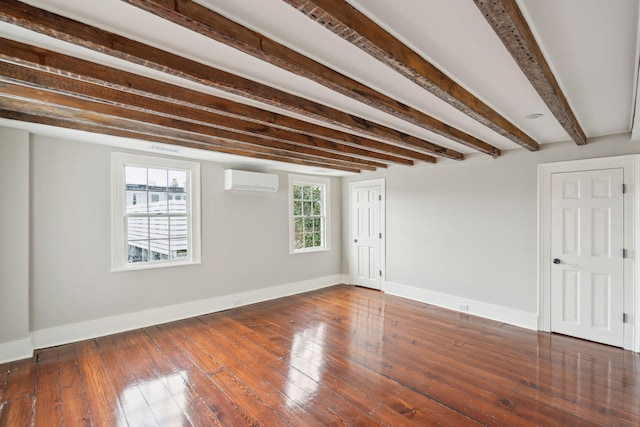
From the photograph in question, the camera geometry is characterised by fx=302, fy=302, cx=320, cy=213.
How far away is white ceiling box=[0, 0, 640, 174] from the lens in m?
1.32

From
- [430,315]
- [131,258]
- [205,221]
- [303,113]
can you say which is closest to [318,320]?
[430,315]

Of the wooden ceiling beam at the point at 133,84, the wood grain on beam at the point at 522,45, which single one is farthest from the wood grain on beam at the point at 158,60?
the wood grain on beam at the point at 522,45

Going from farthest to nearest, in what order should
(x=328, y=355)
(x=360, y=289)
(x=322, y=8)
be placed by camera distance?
(x=360, y=289), (x=328, y=355), (x=322, y=8)

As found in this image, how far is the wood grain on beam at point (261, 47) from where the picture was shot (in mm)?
1208

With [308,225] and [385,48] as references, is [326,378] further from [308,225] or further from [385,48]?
[308,225]

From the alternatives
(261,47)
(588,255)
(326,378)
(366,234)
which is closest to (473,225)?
(588,255)

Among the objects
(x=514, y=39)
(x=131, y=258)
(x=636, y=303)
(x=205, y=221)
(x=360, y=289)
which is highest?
(x=514, y=39)

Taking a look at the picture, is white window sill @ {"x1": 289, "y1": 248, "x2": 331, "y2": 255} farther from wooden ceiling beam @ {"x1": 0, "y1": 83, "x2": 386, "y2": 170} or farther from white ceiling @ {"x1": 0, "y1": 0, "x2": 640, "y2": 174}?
white ceiling @ {"x1": 0, "y1": 0, "x2": 640, "y2": 174}

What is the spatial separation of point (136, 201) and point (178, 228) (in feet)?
2.09

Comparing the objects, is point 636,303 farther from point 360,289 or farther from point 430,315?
point 360,289

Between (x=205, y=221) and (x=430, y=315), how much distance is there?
3.53 metres

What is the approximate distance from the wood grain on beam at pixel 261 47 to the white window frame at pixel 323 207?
3.37 metres

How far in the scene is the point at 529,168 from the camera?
3.86m

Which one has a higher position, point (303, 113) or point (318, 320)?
point (303, 113)
